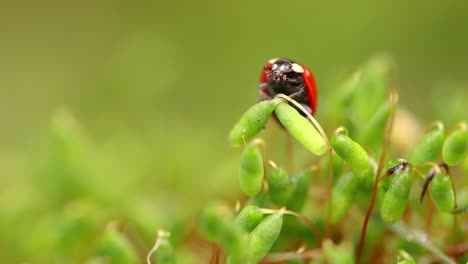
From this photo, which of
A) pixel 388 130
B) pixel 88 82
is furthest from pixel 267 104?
pixel 88 82

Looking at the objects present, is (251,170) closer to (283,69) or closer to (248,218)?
(248,218)

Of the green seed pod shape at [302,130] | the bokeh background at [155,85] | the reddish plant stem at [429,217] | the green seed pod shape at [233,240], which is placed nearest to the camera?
the green seed pod shape at [233,240]

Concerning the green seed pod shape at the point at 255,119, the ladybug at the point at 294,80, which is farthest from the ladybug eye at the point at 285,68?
the green seed pod shape at the point at 255,119

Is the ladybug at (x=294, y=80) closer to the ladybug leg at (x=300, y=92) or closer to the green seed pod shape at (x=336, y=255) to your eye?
the ladybug leg at (x=300, y=92)

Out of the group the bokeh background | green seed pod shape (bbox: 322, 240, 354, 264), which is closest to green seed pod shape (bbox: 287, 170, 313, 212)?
green seed pod shape (bbox: 322, 240, 354, 264)

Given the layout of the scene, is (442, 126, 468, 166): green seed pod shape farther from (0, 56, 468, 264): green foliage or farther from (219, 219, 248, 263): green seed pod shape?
(219, 219, 248, 263): green seed pod shape

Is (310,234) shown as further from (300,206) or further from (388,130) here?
(388,130)
